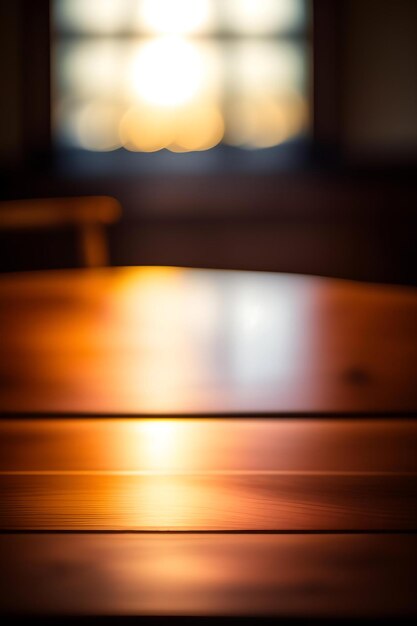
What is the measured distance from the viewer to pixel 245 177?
2.89 metres

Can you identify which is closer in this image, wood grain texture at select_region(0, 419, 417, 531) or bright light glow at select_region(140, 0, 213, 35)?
wood grain texture at select_region(0, 419, 417, 531)

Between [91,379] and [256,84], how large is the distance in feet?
8.63

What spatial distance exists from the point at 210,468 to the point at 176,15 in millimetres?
2864

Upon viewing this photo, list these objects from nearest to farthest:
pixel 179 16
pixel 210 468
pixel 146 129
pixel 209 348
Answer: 1. pixel 210 468
2. pixel 209 348
3. pixel 179 16
4. pixel 146 129

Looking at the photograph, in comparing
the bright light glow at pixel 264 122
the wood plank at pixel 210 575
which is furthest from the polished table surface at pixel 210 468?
the bright light glow at pixel 264 122

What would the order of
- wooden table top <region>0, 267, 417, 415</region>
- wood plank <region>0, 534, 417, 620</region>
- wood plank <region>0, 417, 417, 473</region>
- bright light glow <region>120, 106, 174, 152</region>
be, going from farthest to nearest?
bright light glow <region>120, 106, 174, 152</region> < wooden table top <region>0, 267, 417, 415</region> < wood plank <region>0, 417, 417, 473</region> < wood plank <region>0, 534, 417, 620</region>

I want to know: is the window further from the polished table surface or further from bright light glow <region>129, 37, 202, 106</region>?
the polished table surface

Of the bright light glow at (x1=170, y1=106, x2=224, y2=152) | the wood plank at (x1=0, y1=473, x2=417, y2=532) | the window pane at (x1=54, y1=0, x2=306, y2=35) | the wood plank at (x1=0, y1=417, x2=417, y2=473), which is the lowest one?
the wood plank at (x1=0, y1=473, x2=417, y2=532)

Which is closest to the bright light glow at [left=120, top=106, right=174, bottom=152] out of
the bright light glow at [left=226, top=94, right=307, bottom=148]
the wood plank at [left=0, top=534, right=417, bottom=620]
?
the bright light glow at [left=226, top=94, right=307, bottom=148]

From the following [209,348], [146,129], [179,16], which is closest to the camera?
[209,348]

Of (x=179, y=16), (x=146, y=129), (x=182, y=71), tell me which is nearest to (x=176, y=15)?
(x=179, y=16)

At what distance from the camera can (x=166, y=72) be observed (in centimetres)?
301

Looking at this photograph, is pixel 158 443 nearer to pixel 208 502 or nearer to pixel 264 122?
pixel 208 502

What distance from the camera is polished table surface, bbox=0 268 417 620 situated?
21cm
